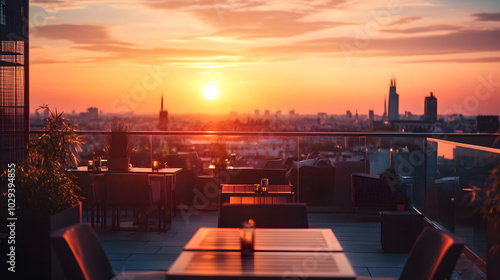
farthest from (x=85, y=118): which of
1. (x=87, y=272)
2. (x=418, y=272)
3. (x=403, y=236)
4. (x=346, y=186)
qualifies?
(x=418, y=272)

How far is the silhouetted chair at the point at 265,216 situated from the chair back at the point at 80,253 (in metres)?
0.88

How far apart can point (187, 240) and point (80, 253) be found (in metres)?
3.44

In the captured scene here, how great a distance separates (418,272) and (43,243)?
278cm

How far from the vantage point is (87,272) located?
98.4 inches

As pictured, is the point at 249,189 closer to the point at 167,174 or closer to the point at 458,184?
the point at 167,174

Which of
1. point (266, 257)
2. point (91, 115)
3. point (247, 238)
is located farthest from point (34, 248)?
point (91, 115)

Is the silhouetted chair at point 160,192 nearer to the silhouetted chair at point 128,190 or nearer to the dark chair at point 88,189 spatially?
the silhouetted chair at point 128,190

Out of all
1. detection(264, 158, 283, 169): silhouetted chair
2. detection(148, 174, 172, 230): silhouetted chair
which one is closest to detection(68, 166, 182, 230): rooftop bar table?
detection(148, 174, 172, 230): silhouetted chair

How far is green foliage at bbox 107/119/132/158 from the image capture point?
6.54 meters

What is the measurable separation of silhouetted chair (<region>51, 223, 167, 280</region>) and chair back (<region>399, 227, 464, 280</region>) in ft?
4.18

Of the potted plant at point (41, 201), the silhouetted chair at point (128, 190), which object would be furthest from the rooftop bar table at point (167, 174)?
the potted plant at point (41, 201)

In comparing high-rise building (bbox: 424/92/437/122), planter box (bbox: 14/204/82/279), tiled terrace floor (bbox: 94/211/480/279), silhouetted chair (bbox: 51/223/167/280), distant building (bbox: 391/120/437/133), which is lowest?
tiled terrace floor (bbox: 94/211/480/279)

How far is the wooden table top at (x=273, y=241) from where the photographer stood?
2.57 metres

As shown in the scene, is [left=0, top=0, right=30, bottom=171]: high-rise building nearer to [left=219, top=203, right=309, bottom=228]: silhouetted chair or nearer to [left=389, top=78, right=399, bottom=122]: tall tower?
[left=219, top=203, right=309, bottom=228]: silhouetted chair
